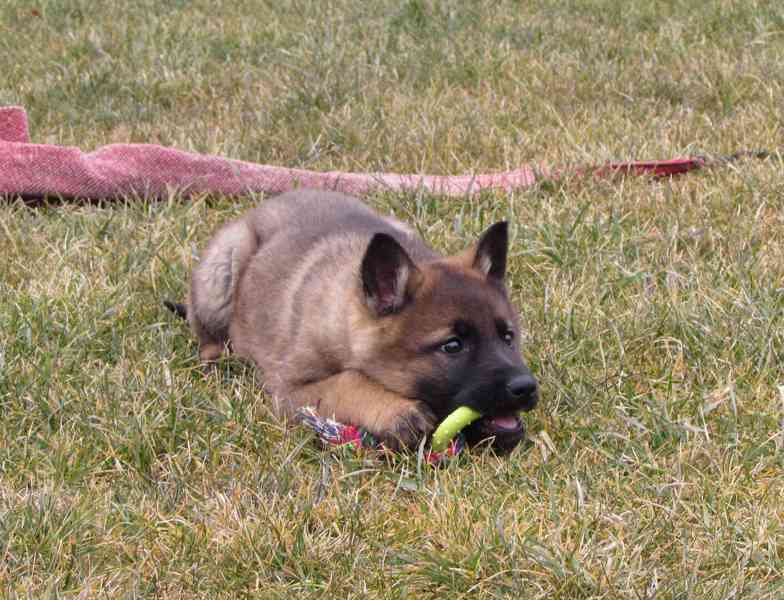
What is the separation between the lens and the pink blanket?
5973 mm

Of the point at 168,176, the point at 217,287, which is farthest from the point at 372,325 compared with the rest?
the point at 168,176

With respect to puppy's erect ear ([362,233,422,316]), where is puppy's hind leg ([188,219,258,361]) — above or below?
below

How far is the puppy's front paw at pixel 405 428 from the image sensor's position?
3.83 m

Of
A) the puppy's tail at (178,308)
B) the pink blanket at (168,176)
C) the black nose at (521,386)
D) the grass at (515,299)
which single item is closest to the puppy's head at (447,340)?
the black nose at (521,386)

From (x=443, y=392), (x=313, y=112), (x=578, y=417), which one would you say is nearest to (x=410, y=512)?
(x=443, y=392)

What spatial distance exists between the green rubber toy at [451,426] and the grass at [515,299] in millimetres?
114

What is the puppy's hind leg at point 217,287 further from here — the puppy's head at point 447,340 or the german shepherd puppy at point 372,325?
the puppy's head at point 447,340

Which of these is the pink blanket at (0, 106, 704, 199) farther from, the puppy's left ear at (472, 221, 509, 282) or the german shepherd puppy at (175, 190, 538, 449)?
Result: the puppy's left ear at (472, 221, 509, 282)

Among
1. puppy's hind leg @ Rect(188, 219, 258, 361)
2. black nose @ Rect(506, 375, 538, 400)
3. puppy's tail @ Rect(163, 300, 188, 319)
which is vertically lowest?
puppy's tail @ Rect(163, 300, 188, 319)

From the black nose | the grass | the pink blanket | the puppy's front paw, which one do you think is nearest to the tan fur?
the puppy's front paw

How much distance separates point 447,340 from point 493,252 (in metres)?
0.49

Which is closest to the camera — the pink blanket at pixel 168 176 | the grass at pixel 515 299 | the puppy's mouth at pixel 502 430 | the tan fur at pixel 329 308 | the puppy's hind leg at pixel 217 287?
the grass at pixel 515 299

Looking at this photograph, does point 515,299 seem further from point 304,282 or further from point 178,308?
point 178,308

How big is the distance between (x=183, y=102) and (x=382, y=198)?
241cm
